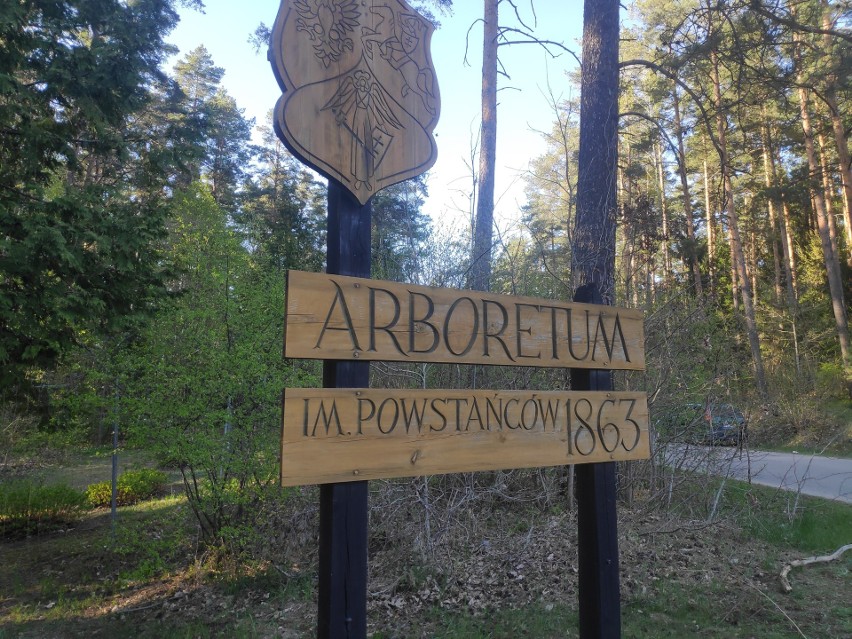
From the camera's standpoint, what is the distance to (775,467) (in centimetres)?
1067

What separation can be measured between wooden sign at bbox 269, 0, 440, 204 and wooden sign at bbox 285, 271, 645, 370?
43cm

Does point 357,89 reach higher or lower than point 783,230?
lower

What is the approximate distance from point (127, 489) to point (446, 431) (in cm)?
1077

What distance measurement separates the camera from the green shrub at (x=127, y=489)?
10.8 meters

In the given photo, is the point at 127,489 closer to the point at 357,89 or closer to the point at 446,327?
the point at 446,327

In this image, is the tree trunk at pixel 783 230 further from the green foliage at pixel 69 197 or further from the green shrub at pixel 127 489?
the green shrub at pixel 127 489

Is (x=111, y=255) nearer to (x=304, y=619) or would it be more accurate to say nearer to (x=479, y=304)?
(x=304, y=619)

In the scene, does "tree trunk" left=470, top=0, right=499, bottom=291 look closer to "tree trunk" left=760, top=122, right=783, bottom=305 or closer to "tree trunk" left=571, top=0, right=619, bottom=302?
"tree trunk" left=571, top=0, right=619, bottom=302

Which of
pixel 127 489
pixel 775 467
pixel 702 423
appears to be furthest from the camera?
pixel 127 489

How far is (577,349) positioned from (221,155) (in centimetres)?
2496

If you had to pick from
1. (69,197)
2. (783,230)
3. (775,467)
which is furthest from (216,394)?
(783,230)

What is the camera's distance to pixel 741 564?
526cm

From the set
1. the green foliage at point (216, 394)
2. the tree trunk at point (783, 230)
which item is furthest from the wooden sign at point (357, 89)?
the tree trunk at point (783, 230)

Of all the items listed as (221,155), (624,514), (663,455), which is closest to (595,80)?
(663,455)
